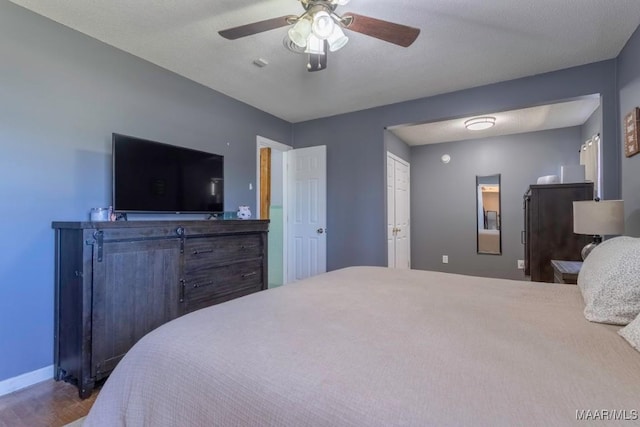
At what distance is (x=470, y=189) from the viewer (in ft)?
17.4

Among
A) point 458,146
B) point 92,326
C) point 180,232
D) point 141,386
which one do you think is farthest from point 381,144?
point 141,386

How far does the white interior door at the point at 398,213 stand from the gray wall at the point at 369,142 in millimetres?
457

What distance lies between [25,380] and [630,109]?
4.81 metres

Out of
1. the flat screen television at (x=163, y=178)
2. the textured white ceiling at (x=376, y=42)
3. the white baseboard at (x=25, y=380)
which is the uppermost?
the textured white ceiling at (x=376, y=42)

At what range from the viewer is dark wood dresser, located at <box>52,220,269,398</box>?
6.51 ft

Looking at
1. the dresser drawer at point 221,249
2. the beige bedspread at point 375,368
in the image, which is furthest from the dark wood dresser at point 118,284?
the beige bedspread at point 375,368

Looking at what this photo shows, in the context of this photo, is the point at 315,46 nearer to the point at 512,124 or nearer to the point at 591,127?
the point at 512,124

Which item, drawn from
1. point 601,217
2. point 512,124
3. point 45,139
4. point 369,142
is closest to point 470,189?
point 512,124

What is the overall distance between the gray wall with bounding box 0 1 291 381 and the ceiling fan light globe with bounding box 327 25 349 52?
1846 mm

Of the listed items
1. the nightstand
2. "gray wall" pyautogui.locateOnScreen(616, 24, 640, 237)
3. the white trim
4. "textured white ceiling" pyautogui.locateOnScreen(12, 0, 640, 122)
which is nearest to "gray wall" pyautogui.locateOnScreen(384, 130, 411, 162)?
the white trim

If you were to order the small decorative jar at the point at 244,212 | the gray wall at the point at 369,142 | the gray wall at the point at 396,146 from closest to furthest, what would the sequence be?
the gray wall at the point at 369,142 < the small decorative jar at the point at 244,212 < the gray wall at the point at 396,146

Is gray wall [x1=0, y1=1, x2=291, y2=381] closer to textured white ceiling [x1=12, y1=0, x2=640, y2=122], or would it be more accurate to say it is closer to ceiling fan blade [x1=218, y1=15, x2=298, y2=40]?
textured white ceiling [x1=12, y1=0, x2=640, y2=122]

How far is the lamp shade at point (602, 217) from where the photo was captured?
2148 mm

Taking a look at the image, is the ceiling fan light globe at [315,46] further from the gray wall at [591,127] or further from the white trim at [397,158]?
the gray wall at [591,127]
